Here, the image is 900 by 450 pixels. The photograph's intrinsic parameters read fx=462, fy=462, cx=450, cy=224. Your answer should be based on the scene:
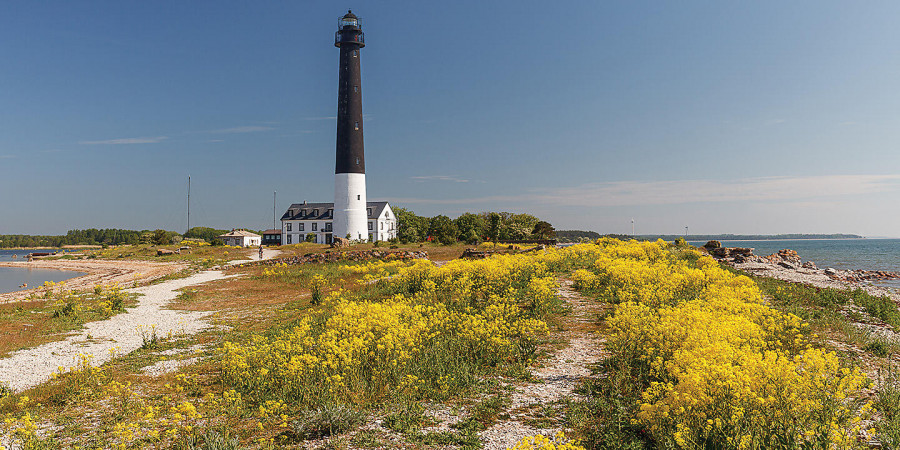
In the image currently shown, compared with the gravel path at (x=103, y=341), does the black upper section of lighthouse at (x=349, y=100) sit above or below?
above

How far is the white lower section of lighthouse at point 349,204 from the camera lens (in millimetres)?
54031

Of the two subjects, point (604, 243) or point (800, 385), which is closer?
point (800, 385)

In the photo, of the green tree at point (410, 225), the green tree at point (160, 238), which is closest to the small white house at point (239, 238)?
the green tree at point (160, 238)

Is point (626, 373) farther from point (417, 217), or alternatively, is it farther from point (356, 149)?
point (417, 217)

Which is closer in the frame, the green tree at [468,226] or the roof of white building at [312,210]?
the green tree at [468,226]

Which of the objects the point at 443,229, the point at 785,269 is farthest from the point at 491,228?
the point at 785,269

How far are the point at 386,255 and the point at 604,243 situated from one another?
1784 centimetres

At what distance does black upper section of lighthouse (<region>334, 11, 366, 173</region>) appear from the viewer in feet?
171

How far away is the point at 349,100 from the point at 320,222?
118ft

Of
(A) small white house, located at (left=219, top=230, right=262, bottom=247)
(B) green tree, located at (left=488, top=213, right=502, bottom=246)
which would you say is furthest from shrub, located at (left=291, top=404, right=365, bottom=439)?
(A) small white house, located at (left=219, top=230, right=262, bottom=247)

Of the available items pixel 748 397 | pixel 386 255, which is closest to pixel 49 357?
pixel 748 397

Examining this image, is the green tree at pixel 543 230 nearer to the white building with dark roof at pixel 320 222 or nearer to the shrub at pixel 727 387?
the white building with dark roof at pixel 320 222

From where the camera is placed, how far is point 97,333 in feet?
48.0

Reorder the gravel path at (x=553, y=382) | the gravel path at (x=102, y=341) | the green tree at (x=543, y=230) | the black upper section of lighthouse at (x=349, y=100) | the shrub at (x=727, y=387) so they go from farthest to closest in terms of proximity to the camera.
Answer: the green tree at (x=543, y=230), the black upper section of lighthouse at (x=349, y=100), the gravel path at (x=102, y=341), the gravel path at (x=553, y=382), the shrub at (x=727, y=387)
